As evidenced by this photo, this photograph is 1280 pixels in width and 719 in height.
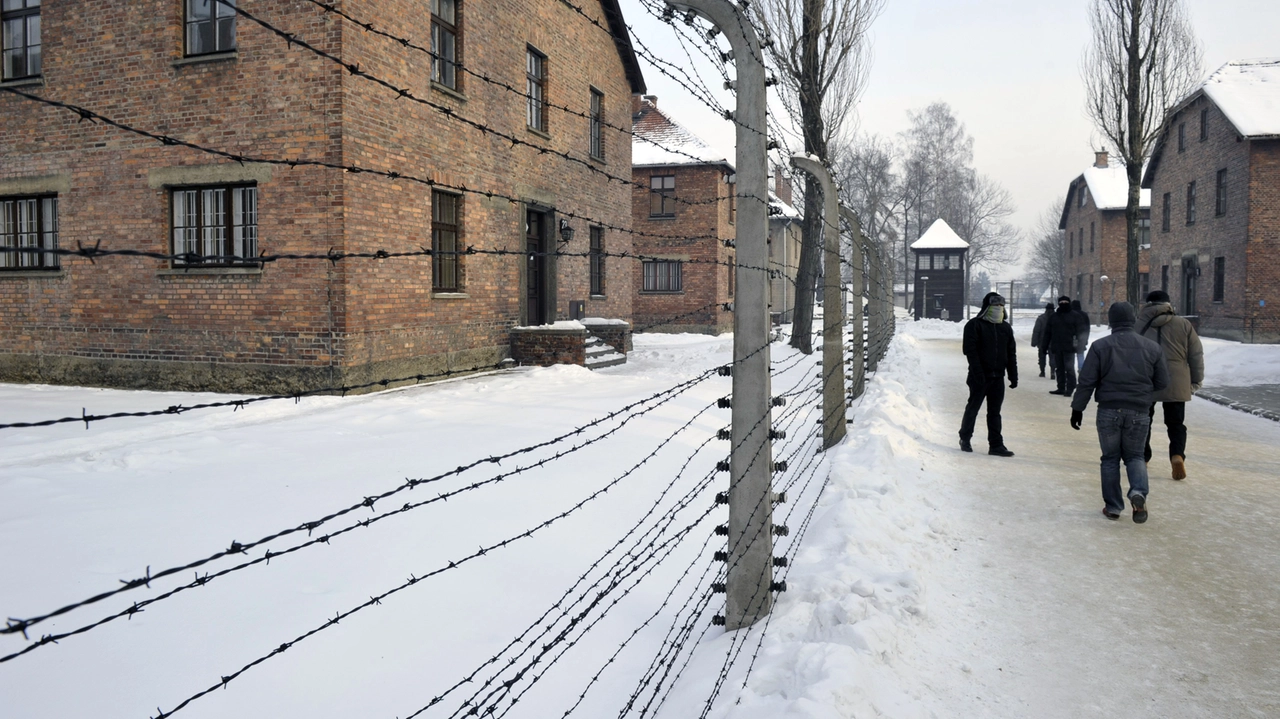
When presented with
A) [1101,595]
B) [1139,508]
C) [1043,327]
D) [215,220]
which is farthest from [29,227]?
[1043,327]

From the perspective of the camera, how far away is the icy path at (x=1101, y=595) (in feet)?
12.2

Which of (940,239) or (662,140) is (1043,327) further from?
(940,239)

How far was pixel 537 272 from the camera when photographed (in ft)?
59.1

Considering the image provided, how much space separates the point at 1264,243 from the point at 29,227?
32116 millimetres

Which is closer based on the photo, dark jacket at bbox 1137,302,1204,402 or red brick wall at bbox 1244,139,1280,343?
dark jacket at bbox 1137,302,1204,402

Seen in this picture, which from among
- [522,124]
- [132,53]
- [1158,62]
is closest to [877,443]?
[522,124]

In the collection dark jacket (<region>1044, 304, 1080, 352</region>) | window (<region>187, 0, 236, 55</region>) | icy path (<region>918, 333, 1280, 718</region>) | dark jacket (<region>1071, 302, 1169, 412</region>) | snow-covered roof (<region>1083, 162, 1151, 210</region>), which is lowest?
icy path (<region>918, 333, 1280, 718</region>)

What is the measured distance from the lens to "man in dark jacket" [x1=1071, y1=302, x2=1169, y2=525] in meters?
6.39

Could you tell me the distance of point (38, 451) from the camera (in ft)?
26.6

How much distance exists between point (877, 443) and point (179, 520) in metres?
6.09

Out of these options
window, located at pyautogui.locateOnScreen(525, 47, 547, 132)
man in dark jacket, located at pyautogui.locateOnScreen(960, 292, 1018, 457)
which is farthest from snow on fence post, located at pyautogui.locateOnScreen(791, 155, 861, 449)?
window, located at pyautogui.locateOnScreen(525, 47, 547, 132)

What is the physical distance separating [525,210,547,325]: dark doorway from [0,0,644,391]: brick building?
2370mm

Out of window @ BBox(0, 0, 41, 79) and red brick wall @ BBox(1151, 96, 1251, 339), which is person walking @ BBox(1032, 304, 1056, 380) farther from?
window @ BBox(0, 0, 41, 79)

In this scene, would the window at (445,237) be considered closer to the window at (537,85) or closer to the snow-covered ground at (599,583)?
the window at (537,85)
